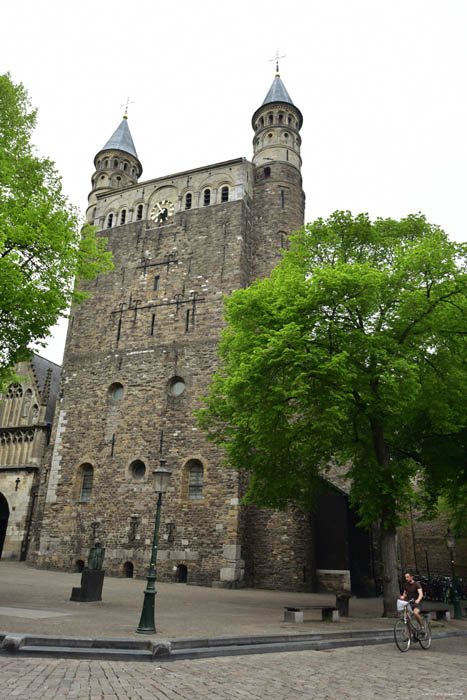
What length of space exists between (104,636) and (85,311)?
2142 cm

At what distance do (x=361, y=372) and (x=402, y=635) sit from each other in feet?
19.7

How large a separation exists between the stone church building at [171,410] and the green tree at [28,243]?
759 cm

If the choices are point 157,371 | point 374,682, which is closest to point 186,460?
point 157,371

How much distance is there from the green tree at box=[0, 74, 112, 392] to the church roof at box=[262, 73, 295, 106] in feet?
63.6

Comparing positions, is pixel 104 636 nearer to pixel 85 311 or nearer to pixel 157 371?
pixel 157 371

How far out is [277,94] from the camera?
3059 centimetres

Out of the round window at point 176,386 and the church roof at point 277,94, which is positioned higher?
the church roof at point 277,94

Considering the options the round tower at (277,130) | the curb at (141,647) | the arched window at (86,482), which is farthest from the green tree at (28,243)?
the round tower at (277,130)

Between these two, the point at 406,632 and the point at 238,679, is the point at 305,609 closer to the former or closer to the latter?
the point at 406,632

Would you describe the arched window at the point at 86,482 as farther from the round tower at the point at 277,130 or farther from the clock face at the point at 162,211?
the round tower at the point at 277,130

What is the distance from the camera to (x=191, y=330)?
78.0ft

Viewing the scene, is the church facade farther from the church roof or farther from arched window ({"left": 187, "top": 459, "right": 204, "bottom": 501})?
the church roof

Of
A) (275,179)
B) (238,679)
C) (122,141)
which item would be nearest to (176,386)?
(275,179)

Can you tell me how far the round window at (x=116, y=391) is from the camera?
24.4 metres
